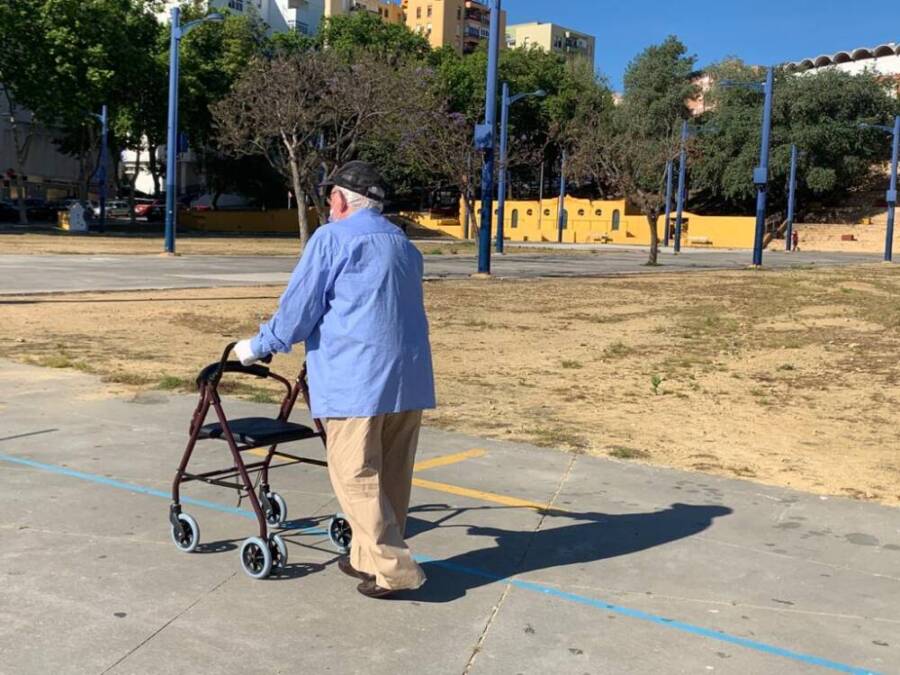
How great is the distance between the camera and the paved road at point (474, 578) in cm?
365

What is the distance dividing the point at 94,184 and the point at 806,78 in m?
52.8

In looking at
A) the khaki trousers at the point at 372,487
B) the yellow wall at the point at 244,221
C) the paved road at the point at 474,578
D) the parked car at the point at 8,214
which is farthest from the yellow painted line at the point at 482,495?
the yellow wall at the point at 244,221

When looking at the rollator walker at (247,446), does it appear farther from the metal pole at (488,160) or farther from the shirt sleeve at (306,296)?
the metal pole at (488,160)

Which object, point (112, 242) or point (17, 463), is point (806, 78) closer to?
point (112, 242)

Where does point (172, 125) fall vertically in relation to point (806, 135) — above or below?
below

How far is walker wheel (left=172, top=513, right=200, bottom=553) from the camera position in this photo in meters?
4.59

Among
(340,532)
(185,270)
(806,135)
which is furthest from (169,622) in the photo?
(806,135)

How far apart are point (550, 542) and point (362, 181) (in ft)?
6.75

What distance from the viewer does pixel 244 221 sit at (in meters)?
63.7

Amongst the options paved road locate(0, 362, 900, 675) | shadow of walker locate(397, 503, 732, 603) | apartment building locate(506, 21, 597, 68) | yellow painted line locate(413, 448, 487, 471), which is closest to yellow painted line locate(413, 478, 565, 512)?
paved road locate(0, 362, 900, 675)

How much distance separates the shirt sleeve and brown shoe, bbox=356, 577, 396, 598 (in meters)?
1.03

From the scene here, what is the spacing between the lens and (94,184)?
7731cm

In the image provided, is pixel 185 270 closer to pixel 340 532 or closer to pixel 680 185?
pixel 340 532

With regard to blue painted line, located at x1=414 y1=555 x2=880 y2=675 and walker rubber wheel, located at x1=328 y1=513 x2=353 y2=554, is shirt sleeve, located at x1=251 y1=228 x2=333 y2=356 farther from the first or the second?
blue painted line, located at x1=414 y1=555 x2=880 y2=675
